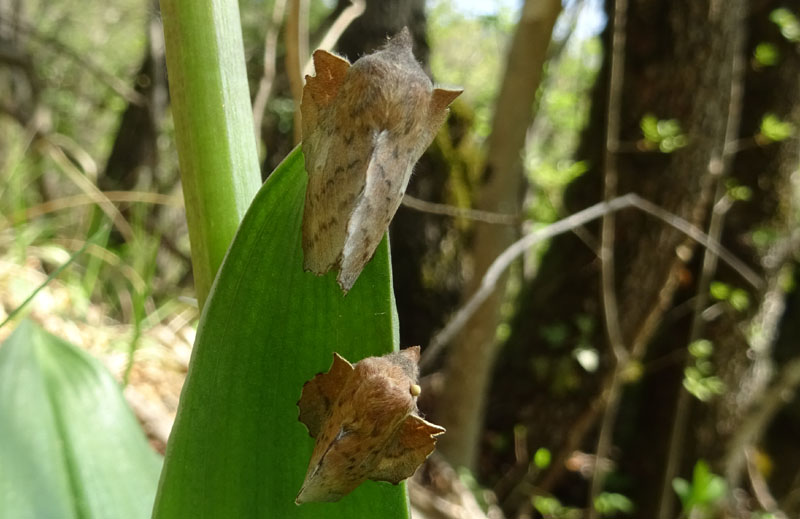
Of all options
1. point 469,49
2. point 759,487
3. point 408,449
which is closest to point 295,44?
point 408,449

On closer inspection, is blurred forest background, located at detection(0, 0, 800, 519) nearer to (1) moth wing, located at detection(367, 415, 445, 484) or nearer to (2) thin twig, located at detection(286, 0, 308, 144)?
(2) thin twig, located at detection(286, 0, 308, 144)

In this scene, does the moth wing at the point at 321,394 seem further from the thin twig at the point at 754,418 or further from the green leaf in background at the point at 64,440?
the thin twig at the point at 754,418

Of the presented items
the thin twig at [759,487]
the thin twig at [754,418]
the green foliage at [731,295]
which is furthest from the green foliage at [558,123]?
the thin twig at [759,487]

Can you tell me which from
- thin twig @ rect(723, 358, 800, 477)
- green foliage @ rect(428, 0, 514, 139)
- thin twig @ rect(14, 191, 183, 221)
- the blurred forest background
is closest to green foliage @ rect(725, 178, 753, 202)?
the blurred forest background

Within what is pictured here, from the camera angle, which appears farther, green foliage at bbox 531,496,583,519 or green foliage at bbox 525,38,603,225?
green foliage at bbox 531,496,583,519

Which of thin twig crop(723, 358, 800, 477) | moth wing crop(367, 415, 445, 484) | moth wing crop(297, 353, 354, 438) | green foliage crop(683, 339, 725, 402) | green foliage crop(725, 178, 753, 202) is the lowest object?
thin twig crop(723, 358, 800, 477)
